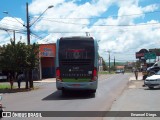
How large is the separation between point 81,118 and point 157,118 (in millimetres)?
2672

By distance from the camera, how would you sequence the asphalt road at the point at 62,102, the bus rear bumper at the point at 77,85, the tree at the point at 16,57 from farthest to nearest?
the tree at the point at 16,57, the bus rear bumper at the point at 77,85, the asphalt road at the point at 62,102

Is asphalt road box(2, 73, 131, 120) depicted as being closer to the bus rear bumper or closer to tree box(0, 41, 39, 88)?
the bus rear bumper

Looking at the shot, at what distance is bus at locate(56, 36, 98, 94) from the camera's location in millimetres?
23062

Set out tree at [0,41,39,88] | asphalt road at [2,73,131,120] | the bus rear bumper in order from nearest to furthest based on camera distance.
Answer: asphalt road at [2,73,131,120] < the bus rear bumper < tree at [0,41,39,88]

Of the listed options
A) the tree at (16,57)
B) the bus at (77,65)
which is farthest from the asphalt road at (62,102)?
the tree at (16,57)

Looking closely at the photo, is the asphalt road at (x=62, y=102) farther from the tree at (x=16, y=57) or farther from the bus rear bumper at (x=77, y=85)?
the tree at (x=16, y=57)

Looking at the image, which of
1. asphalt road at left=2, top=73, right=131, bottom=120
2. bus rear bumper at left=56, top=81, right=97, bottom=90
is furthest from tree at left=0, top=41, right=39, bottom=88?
bus rear bumper at left=56, top=81, right=97, bottom=90

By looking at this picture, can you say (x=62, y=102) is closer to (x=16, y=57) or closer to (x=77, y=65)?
(x=77, y=65)

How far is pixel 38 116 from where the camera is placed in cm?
1400

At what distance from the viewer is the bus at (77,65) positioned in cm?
2306

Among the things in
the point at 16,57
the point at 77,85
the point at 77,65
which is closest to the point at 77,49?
the point at 77,65

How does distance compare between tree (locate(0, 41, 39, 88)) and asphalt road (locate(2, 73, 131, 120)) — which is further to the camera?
tree (locate(0, 41, 39, 88))

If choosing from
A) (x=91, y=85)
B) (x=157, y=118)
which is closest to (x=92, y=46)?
(x=91, y=85)

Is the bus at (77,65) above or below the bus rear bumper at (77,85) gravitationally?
above
